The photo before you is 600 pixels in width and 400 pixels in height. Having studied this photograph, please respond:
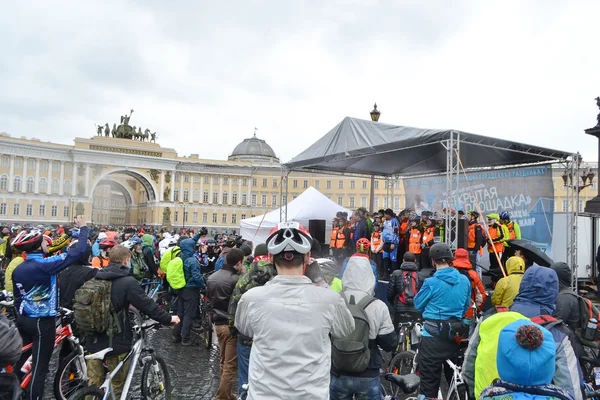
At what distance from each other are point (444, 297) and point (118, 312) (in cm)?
315

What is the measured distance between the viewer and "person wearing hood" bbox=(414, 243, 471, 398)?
438 centimetres

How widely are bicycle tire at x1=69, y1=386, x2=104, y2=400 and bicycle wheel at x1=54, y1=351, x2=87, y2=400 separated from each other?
1139mm

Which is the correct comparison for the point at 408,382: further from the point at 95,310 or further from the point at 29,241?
the point at 29,241

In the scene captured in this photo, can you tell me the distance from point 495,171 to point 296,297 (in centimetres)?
1394

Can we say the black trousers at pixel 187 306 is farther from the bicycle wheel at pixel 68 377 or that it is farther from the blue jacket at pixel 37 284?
the blue jacket at pixel 37 284

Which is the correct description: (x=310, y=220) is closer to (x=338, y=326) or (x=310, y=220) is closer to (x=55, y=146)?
(x=338, y=326)

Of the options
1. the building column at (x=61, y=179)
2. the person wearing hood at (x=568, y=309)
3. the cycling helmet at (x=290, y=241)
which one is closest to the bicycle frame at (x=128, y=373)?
the cycling helmet at (x=290, y=241)

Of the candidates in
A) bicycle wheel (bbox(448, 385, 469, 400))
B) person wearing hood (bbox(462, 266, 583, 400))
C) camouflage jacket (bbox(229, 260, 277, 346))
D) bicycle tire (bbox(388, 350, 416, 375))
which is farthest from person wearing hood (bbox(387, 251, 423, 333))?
camouflage jacket (bbox(229, 260, 277, 346))

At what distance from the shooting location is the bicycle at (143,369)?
4.15 m

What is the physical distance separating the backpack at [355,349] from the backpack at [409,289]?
3.93 meters

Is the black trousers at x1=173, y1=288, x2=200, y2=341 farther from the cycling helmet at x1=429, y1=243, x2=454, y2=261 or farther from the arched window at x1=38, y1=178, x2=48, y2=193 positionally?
the arched window at x1=38, y1=178, x2=48, y2=193

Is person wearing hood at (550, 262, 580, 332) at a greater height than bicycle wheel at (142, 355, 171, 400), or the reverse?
person wearing hood at (550, 262, 580, 332)

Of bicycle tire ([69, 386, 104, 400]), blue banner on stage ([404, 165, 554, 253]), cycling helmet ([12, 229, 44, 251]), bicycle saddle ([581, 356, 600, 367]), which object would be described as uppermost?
blue banner on stage ([404, 165, 554, 253])

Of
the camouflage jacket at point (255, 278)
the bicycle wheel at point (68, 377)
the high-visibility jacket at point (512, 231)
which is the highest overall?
the high-visibility jacket at point (512, 231)
